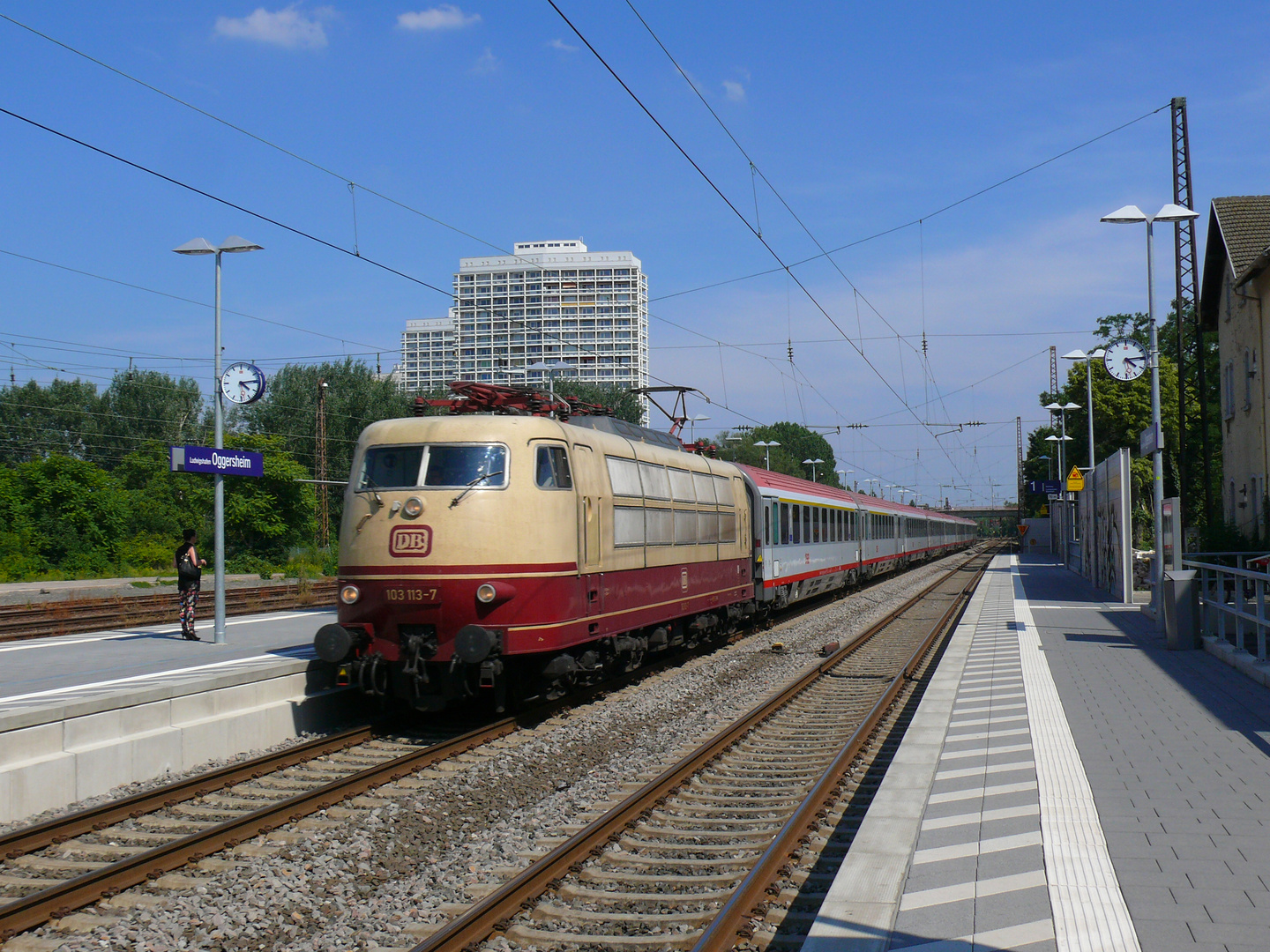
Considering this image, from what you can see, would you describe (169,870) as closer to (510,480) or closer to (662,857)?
(662,857)

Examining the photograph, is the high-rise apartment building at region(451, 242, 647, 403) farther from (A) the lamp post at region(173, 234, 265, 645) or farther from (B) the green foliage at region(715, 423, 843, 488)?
(A) the lamp post at region(173, 234, 265, 645)

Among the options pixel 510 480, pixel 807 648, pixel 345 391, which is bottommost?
pixel 807 648

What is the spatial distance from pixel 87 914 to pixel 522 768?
3.78 metres

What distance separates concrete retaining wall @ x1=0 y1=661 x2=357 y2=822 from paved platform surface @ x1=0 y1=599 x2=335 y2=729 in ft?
0.46

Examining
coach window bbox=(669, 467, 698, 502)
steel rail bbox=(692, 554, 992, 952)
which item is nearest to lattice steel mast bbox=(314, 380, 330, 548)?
coach window bbox=(669, 467, 698, 502)

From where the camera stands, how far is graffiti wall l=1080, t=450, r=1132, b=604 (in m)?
22.7

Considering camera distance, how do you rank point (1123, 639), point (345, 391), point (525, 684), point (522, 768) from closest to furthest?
point (522, 768)
point (525, 684)
point (1123, 639)
point (345, 391)

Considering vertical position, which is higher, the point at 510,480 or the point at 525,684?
the point at 510,480

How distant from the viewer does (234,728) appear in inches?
385

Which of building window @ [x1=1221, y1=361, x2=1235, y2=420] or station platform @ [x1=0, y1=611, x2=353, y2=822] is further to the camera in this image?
building window @ [x1=1221, y1=361, x2=1235, y2=420]

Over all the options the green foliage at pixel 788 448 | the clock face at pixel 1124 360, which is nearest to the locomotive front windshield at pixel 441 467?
the clock face at pixel 1124 360

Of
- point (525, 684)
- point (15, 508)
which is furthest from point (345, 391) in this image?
point (525, 684)

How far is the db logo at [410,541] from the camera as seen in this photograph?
1032 centimetres

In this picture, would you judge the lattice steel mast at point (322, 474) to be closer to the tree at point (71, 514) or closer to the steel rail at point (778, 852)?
the tree at point (71, 514)
